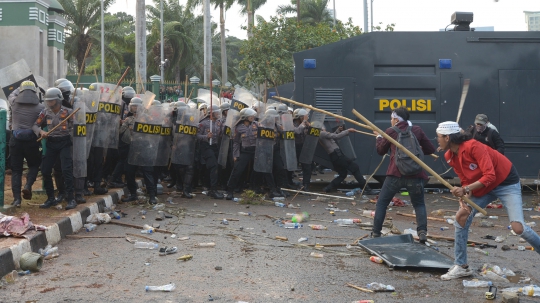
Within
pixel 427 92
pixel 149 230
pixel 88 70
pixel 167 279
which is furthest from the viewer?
pixel 88 70

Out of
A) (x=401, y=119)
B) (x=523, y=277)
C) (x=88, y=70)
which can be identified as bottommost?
(x=523, y=277)

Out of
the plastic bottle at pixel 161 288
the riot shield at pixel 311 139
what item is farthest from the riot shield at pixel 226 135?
the plastic bottle at pixel 161 288

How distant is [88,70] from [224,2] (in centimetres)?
2321

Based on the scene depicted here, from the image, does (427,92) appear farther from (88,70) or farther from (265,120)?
(88,70)

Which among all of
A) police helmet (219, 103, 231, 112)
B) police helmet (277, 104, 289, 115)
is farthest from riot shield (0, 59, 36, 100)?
police helmet (277, 104, 289, 115)

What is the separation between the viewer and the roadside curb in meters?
6.14

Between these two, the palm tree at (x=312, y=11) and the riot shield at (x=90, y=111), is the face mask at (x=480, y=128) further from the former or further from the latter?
the palm tree at (x=312, y=11)

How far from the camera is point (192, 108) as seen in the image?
39.0 feet

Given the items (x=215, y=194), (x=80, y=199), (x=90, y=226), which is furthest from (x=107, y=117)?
(x=90, y=226)

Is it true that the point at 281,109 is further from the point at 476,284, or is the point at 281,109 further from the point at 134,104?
the point at 476,284

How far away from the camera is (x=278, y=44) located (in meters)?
29.1

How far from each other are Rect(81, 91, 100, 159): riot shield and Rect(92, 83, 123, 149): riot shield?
0.29 meters

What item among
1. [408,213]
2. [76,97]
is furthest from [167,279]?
[408,213]

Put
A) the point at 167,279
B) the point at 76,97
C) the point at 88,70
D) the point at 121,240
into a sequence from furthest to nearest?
the point at 88,70, the point at 76,97, the point at 121,240, the point at 167,279
